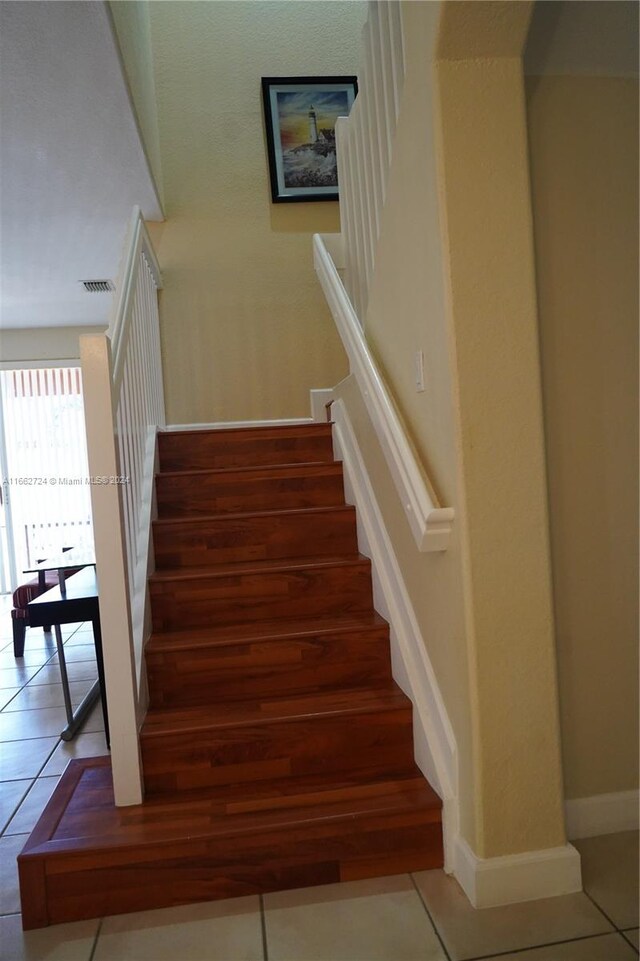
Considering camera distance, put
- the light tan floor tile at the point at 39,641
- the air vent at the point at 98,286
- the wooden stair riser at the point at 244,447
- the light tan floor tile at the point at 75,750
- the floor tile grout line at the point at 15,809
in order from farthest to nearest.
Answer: the air vent at the point at 98,286 < the light tan floor tile at the point at 39,641 < the wooden stair riser at the point at 244,447 < the light tan floor tile at the point at 75,750 < the floor tile grout line at the point at 15,809

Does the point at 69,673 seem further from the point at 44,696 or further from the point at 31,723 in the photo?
the point at 31,723

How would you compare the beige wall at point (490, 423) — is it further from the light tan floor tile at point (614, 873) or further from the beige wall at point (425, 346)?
the light tan floor tile at point (614, 873)

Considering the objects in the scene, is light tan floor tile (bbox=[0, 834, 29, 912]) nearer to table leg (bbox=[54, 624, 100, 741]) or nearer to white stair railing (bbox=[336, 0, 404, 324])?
table leg (bbox=[54, 624, 100, 741])

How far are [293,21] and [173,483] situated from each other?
3.25 metres

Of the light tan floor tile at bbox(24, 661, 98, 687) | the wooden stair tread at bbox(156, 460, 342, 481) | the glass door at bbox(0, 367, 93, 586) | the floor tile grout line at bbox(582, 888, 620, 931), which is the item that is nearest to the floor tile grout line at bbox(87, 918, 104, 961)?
the floor tile grout line at bbox(582, 888, 620, 931)

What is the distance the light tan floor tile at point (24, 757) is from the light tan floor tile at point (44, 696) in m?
0.39

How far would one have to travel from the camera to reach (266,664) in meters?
2.22

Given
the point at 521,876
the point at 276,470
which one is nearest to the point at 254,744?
the point at 521,876

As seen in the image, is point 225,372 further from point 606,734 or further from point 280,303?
point 606,734

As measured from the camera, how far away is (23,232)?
3.69 metres

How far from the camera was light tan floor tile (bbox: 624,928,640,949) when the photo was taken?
4.82 feet

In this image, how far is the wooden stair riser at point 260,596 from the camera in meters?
2.43

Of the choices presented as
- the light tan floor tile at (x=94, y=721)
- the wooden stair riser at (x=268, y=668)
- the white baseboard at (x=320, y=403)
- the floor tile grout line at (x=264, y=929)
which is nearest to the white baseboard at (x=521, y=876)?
the floor tile grout line at (x=264, y=929)

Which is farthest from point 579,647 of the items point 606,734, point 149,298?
point 149,298
